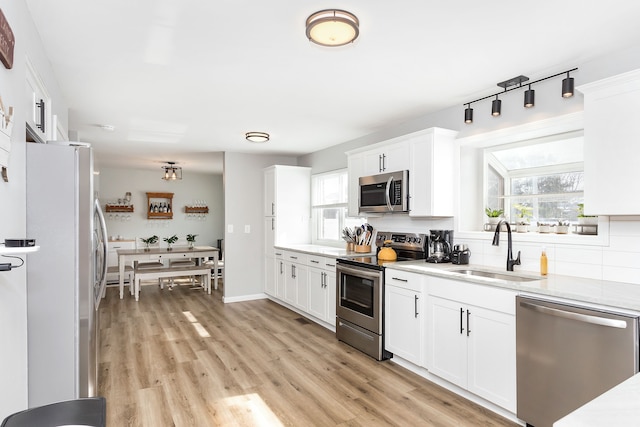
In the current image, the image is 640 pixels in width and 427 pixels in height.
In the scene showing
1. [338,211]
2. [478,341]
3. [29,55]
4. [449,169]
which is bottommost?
[478,341]

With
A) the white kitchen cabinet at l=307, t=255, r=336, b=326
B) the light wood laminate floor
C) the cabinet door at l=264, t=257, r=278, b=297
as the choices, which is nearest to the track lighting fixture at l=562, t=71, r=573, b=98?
the light wood laminate floor

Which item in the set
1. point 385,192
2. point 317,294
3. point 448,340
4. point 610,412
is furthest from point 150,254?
point 610,412

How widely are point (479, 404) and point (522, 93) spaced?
241 cm

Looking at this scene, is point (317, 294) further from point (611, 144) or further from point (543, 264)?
point (611, 144)

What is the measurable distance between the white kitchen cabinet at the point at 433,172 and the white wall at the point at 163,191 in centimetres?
681

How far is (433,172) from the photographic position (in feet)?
11.3

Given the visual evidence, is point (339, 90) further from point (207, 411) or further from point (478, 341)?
point (207, 411)

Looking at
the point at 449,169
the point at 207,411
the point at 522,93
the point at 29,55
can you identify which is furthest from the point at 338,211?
the point at 29,55

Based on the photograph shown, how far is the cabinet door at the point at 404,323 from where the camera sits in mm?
3076

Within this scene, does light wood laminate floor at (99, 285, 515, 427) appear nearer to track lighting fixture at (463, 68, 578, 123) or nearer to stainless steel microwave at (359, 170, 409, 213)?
stainless steel microwave at (359, 170, 409, 213)

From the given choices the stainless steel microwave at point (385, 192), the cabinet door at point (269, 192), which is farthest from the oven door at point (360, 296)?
the cabinet door at point (269, 192)

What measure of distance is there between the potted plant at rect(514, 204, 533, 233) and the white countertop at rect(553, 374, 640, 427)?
2349 mm

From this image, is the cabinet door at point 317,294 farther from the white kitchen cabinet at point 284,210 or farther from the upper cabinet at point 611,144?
the upper cabinet at point 611,144

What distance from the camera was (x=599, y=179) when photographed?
2.29 m
